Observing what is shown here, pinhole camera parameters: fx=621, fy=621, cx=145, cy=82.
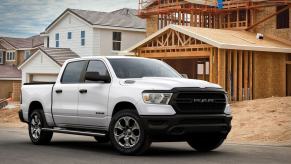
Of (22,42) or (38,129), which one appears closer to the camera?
(38,129)

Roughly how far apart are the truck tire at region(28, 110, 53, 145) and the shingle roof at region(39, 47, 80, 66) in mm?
31181

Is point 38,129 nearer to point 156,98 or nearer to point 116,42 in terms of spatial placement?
point 156,98

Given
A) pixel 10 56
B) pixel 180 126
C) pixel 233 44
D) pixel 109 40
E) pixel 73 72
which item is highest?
pixel 109 40

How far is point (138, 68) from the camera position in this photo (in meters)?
12.2

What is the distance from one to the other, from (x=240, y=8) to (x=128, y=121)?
2597 centimetres

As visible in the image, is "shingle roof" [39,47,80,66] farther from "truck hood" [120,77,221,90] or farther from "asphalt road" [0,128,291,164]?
"truck hood" [120,77,221,90]

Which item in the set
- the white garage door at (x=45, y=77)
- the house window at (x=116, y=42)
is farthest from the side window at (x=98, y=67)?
the white garage door at (x=45, y=77)

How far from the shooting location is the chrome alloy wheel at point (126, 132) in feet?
35.8

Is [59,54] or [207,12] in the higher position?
[207,12]

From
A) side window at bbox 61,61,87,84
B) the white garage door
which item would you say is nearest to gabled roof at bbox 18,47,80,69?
the white garage door

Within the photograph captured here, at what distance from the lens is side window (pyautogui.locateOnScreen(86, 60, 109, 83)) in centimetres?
1213

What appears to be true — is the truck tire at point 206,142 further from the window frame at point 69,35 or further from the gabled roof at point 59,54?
the window frame at point 69,35

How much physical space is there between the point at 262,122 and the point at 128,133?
33.9 feet

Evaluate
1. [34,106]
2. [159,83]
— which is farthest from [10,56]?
[159,83]
